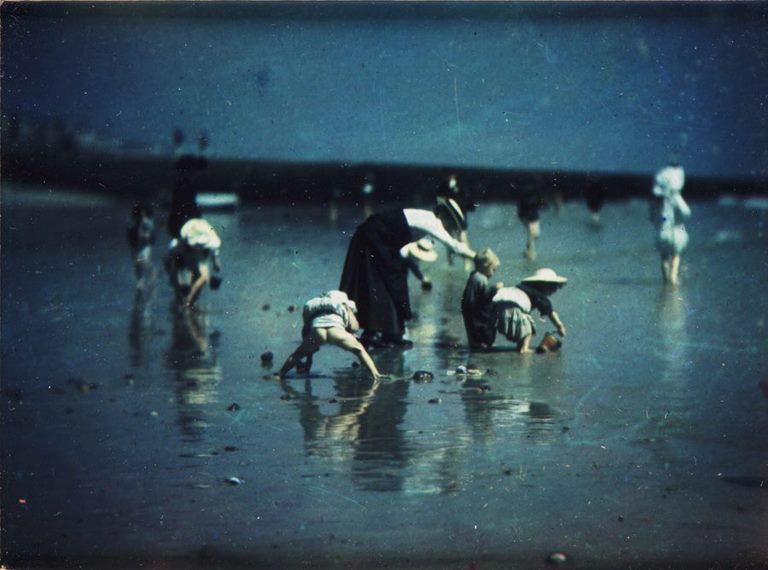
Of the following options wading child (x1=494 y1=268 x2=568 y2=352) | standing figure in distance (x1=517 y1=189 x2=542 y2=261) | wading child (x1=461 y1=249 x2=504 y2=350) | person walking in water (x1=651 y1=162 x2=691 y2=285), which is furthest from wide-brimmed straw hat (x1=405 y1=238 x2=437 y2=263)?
standing figure in distance (x1=517 y1=189 x2=542 y2=261)

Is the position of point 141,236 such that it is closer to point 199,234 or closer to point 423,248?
point 199,234

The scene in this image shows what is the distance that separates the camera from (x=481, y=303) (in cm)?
1105

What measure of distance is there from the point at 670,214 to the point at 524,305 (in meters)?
4.04

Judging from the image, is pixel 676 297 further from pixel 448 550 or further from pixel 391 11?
pixel 448 550

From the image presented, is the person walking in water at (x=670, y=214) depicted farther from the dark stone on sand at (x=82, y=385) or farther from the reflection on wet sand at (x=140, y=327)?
the dark stone on sand at (x=82, y=385)

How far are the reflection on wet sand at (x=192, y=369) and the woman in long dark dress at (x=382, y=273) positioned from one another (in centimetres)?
144

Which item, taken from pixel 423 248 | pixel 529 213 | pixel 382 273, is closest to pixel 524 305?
pixel 423 248

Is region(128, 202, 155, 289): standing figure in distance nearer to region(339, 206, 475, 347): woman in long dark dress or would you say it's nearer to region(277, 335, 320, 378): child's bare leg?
region(339, 206, 475, 347): woman in long dark dress

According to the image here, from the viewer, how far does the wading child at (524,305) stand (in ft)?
35.5

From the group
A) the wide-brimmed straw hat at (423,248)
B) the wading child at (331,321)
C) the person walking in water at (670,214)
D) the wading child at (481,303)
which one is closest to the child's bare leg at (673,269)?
the person walking in water at (670,214)

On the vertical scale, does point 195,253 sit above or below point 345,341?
above

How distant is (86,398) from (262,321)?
3.48 meters

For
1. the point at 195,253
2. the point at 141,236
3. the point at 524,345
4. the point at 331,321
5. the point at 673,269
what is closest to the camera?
the point at 331,321

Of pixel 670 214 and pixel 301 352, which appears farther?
pixel 670 214
